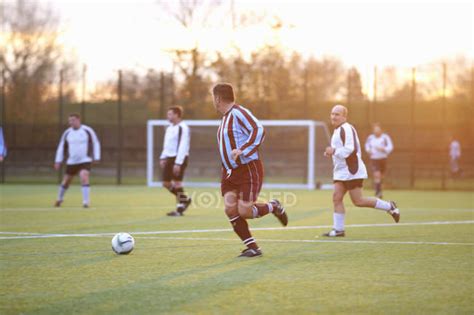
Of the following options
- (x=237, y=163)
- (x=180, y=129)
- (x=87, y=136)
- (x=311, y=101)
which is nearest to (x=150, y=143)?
(x=311, y=101)

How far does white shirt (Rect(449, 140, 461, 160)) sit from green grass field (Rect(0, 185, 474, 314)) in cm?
1483

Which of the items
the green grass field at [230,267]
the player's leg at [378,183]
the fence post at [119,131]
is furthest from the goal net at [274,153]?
the green grass field at [230,267]

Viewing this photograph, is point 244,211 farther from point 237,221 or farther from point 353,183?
point 353,183

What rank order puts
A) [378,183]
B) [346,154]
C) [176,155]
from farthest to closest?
[378,183]
[176,155]
[346,154]

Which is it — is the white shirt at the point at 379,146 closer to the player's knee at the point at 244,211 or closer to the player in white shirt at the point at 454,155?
the player in white shirt at the point at 454,155

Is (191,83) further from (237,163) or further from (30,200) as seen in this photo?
(237,163)

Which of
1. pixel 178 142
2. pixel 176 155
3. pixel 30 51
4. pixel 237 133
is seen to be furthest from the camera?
pixel 30 51

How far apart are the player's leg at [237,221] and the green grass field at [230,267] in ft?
0.53

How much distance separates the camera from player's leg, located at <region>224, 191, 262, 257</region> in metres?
8.33

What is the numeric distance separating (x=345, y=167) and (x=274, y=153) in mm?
19010

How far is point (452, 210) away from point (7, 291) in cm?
1182

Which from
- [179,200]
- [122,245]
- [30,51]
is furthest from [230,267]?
[30,51]

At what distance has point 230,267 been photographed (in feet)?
25.0

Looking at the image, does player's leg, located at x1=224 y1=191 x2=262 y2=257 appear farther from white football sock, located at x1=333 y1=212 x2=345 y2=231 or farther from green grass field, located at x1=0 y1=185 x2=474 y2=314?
white football sock, located at x1=333 y1=212 x2=345 y2=231
